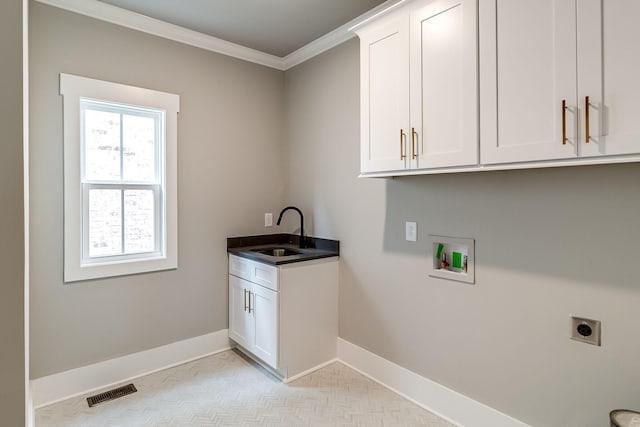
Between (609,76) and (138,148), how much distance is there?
2.85m

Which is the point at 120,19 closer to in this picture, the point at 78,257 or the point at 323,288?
the point at 78,257

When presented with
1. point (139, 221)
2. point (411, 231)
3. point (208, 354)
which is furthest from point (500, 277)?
point (139, 221)

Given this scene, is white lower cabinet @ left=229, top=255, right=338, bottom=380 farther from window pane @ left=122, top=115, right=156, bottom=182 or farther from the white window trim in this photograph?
window pane @ left=122, top=115, right=156, bottom=182

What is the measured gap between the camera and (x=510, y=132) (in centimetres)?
150

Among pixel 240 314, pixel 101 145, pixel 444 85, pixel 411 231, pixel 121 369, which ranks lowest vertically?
pixel 121 369

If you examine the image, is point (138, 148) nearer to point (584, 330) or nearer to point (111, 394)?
point (111, 394)

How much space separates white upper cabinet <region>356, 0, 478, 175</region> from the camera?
165cm

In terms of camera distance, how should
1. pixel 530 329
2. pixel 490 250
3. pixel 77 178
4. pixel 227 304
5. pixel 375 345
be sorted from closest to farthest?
pixel 530 329
pixel 490 250
pixel 77 178
pixel 375 345
pixel 227 304

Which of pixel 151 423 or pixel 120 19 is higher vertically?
pixel 120 19

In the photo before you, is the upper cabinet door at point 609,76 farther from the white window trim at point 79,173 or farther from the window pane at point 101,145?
the window pane at point 101,145

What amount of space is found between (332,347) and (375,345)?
419 millimetres

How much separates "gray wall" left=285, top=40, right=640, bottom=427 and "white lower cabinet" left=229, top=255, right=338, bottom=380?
16 cm

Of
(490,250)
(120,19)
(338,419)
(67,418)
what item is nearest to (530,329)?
(490,250)

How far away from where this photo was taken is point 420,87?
1.84 meters
